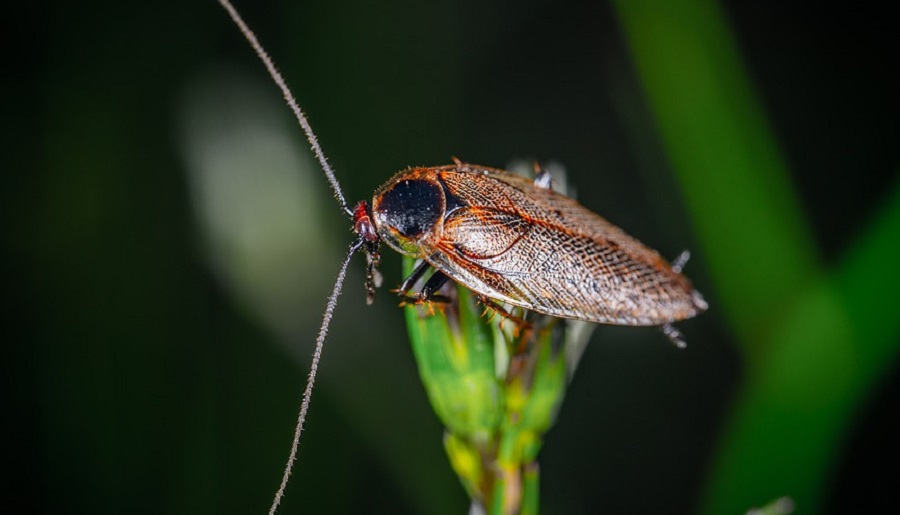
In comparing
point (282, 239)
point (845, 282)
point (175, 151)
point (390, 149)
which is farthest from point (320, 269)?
point (845, 282)

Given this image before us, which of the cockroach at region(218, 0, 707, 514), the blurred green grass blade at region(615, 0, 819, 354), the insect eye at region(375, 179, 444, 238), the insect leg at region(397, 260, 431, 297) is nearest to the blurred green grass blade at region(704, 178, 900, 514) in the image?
the blurred green grass blade at region(615, 0, 819, 354)

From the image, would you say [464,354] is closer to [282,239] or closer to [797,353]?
[282,239]

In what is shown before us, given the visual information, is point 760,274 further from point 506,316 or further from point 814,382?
point 506,316

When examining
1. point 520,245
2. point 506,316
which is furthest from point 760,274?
point 506,316

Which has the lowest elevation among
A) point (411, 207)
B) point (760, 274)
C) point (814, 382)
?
point (814, 382)

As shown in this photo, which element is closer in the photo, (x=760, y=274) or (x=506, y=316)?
(x=506, y=316)

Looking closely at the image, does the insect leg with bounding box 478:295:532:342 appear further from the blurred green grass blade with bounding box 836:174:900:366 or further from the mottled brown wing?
the blurred green grass blade with bounding box 836:174:900:366

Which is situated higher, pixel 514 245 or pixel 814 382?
pixel 514 245

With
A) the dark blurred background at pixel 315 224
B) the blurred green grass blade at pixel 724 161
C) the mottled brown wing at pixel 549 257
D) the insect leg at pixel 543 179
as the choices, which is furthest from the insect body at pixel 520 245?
the dark blurred background at pixel 315 224
